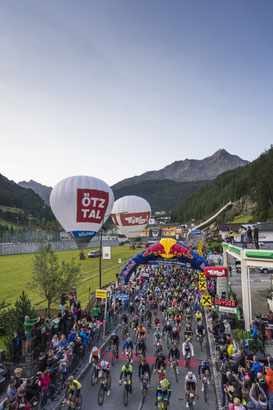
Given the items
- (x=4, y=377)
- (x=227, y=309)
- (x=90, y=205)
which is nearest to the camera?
(x=4, y=377)

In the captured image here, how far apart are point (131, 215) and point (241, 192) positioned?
110 meters

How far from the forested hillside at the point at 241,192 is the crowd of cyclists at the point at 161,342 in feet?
179

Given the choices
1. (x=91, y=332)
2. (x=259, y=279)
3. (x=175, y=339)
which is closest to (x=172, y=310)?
(x=175, y=339)

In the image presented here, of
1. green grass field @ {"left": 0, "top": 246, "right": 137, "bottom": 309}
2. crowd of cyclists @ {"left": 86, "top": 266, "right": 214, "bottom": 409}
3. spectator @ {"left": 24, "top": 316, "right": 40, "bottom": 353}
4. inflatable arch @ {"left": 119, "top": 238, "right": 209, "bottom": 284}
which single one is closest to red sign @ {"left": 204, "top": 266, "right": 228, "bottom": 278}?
inflatable arch @ {"left": 119, "top": 238, "right": 209, "bottom": 284}

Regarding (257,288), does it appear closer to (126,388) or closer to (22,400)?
(126,388)

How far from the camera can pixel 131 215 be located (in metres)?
39.2

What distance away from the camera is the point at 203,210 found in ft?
541

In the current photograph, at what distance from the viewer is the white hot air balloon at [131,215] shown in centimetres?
3928

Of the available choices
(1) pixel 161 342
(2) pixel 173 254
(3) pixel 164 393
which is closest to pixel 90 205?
(2) pixel 173 254

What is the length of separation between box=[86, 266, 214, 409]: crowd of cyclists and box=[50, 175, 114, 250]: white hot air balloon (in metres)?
8.03

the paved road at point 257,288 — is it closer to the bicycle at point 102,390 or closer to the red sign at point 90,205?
the bicycle at point 102,390

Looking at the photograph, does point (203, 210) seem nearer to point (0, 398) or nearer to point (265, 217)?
point (265, 217)

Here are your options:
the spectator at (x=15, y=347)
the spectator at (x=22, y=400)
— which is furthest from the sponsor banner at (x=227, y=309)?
the spectator at (x=15, y=347)

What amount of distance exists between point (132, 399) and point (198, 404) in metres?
2.59
